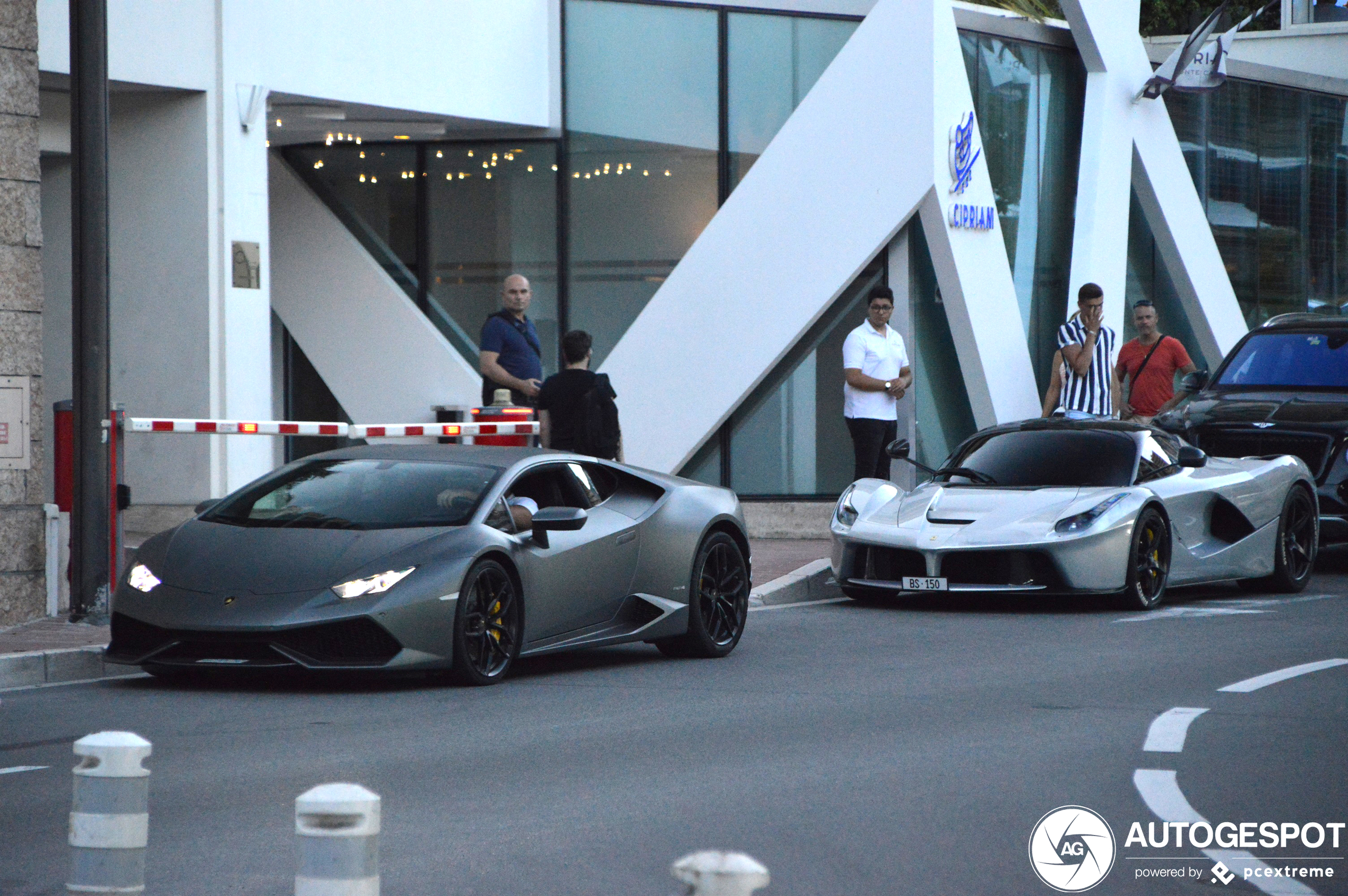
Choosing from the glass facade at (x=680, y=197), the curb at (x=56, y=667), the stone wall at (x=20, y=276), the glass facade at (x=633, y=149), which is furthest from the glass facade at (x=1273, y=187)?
the curb at (x=56, y=667)

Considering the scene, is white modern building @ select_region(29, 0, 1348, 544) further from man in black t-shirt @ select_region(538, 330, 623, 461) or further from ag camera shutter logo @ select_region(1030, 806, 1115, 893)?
ag camera shutter logo @ select_region(1030, 806, 1115, 893)

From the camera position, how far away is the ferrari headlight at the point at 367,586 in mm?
8648

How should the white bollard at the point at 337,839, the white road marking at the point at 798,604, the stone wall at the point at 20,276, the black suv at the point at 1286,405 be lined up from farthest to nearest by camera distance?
1. the black suv at the point at 1286,405
2. the white road marking at the point at 798,604
3. the stone wall at the point at 20,276
4. the white bollard at the point at 337,839

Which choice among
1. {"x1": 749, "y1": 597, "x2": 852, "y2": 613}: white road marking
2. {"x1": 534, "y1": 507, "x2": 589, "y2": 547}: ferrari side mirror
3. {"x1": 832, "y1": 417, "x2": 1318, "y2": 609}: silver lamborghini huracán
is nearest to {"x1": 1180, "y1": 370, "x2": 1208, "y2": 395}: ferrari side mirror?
{"x1": 832, "y1": 417, "x2": 1318, "y2": 609}: silver lamborghini huracán

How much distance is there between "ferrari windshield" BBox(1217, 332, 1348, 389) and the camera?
17062 millimetres

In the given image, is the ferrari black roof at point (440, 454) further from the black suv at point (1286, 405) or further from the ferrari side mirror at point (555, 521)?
the black suv at point (1286, 405)

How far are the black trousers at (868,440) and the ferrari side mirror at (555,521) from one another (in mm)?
7510

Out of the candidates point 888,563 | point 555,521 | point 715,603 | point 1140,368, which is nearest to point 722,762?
point 555,521

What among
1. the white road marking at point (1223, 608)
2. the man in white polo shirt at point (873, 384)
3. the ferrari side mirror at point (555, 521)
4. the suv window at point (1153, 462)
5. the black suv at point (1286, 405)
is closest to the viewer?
the ferrari side mirror at point (555, 521)

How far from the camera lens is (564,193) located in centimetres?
2045

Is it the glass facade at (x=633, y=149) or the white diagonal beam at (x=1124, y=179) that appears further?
the white diagonal beam at (x=1124, y=179)

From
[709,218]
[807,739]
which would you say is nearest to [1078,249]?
[709,218]

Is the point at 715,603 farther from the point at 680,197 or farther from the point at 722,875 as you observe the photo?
the point at 680,197

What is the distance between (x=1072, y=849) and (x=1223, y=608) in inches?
317
